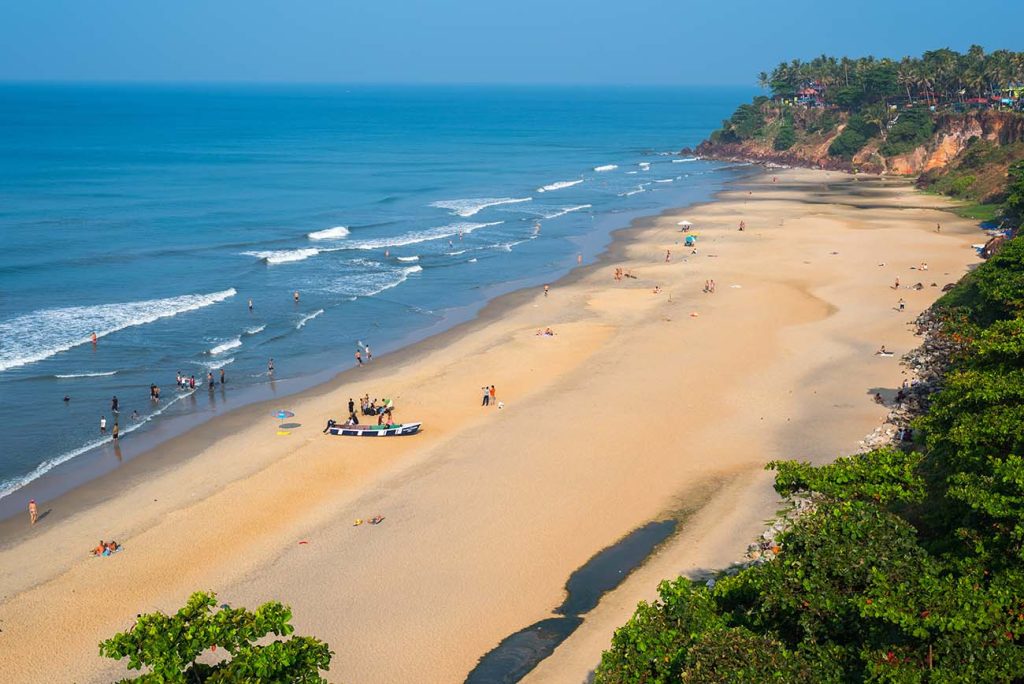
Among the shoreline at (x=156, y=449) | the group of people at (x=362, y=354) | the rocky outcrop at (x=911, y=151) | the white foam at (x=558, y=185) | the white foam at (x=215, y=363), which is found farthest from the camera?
the white foam at (x=558, y=185)

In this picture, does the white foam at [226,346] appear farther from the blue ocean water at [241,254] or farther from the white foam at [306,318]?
the white foam at [306,318]

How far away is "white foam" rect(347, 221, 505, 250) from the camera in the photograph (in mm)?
68375

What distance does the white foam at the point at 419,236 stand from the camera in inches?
2692

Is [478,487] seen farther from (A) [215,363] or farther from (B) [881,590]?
(A) [215,363]

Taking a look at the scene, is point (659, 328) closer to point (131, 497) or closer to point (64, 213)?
point (131, 497)

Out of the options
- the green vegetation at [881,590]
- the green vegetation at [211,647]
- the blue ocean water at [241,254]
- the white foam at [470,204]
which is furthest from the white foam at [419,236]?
the green vegetation at [211,647]

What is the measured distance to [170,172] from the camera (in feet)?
348

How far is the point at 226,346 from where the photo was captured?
145 feet

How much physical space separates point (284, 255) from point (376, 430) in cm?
3401

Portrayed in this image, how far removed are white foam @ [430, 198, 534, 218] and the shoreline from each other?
3460cm

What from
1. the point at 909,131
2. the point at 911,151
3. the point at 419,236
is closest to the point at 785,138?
the point at 909,131

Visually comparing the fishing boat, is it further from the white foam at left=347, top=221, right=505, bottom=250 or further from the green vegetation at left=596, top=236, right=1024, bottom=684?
the white foam at left=347, top=221, right=505, bottom=250

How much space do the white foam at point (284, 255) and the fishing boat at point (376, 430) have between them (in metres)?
31.1

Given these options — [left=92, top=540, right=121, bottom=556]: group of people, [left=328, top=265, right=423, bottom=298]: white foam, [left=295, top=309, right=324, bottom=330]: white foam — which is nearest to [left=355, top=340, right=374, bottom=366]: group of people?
[left=295, top=309, right=324, bottom=330]: white foam
